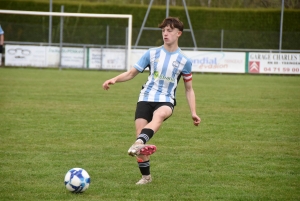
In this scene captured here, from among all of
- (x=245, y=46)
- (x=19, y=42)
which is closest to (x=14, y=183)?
(x=19, y=42)

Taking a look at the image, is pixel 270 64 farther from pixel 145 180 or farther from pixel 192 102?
pixel 145 180

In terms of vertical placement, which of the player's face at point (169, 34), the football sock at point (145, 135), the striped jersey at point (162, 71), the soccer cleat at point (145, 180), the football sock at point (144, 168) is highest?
the player's face at point (169, 34)

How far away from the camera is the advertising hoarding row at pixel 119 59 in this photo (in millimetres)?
30641

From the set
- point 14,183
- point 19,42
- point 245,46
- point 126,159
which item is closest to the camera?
point 14,183

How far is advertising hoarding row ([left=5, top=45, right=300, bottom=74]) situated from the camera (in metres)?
30.6

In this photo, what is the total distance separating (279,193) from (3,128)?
599 cm

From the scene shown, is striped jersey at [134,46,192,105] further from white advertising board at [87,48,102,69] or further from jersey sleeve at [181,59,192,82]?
white advertising board at [87,48,102,69]

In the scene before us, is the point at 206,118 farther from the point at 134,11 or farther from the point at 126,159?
the point at 134,11

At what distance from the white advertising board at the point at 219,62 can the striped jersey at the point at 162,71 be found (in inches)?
961

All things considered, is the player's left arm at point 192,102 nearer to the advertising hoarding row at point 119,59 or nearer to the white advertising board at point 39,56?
the advertising hoarding row at point 119,59

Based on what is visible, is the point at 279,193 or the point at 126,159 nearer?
the point at 279,193

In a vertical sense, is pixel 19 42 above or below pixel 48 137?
above

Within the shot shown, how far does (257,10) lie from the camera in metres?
38.5

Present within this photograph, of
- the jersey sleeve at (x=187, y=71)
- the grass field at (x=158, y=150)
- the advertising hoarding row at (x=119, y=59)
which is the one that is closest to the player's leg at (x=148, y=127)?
the grass field at (x=158, y=150)
